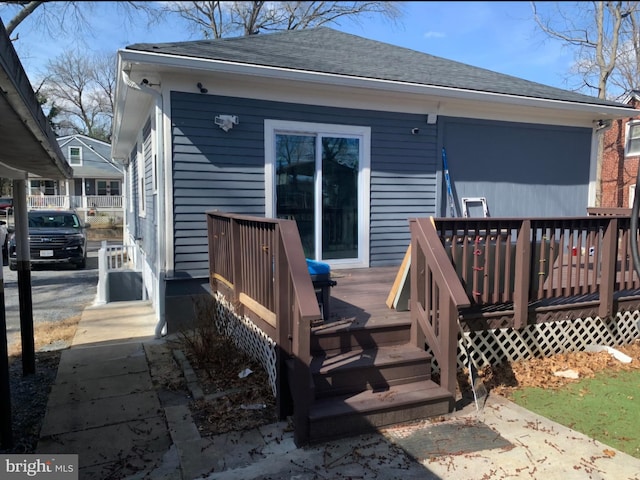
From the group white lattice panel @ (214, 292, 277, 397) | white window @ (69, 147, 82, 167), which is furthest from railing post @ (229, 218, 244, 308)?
white window @ (69, 147, 82, 167)

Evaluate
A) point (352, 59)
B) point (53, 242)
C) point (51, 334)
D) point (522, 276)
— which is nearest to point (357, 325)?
point (522, 276)

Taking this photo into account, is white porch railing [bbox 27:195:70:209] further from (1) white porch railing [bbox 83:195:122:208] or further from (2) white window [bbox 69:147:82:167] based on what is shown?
(2) white window [bbox 69:147:82:167]

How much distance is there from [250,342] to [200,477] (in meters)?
1.76

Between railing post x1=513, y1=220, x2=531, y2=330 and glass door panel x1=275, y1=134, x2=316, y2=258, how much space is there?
113 inches

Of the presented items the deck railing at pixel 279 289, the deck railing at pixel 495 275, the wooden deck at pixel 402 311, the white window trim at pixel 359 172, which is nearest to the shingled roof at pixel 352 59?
the white window trim at pixel 359 172

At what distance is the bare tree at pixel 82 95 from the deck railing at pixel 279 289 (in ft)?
116

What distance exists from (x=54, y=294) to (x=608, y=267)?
9.13 metres

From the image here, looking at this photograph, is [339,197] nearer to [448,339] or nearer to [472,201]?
[472,201]

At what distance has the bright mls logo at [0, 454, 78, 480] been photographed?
2.70 metres

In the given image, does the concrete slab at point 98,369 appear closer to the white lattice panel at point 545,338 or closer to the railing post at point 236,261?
the railing post at point 236,261

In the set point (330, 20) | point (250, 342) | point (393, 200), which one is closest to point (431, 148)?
point (393, 200)

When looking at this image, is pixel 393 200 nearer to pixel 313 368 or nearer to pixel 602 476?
pixel 313 368

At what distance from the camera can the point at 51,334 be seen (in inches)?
232

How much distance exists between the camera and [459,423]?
322cm
